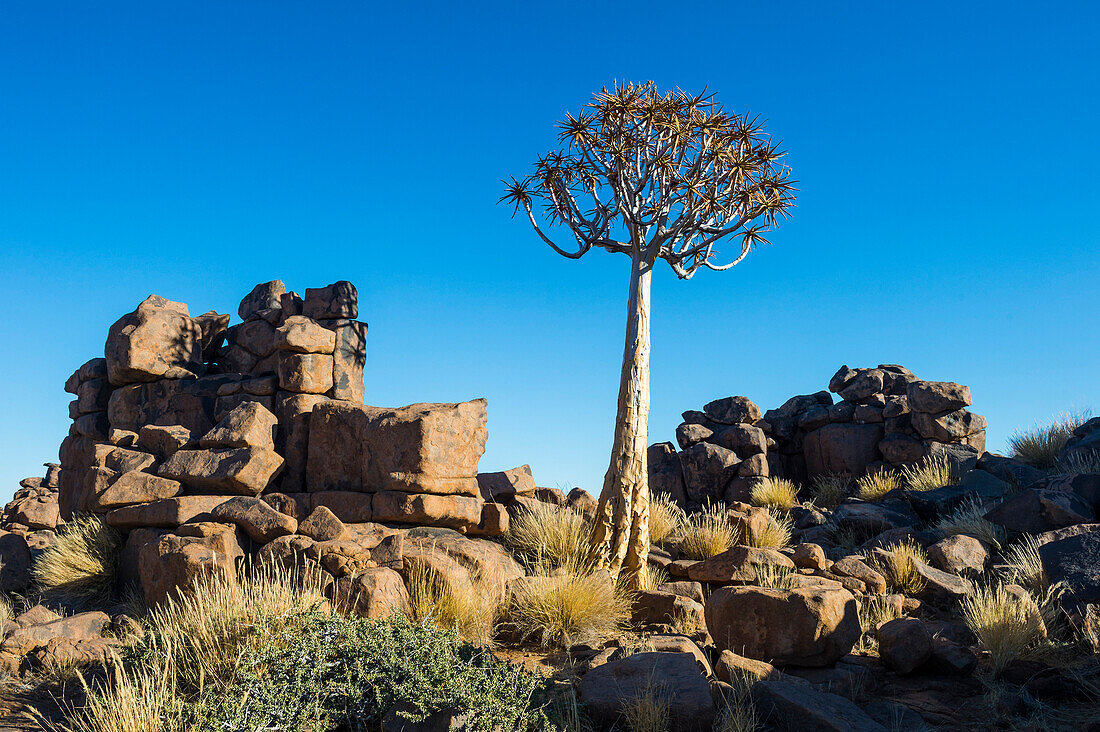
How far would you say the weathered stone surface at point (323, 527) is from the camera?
9.45 meters

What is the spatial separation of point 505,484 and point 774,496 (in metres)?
7.07

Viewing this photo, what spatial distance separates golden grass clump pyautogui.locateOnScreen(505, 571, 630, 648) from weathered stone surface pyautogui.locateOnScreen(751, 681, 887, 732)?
289 cm

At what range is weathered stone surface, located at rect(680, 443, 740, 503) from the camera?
63.0 feet

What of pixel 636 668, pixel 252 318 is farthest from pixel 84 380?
pixel 636 668

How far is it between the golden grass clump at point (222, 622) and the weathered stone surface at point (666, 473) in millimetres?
12454

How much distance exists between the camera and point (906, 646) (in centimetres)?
784

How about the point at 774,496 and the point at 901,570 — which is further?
the point at 774,496

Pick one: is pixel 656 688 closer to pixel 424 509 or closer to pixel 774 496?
pixel 424 509

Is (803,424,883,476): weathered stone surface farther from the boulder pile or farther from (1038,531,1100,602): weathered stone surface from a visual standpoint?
(1038,531,1100,602): weathered stone surface

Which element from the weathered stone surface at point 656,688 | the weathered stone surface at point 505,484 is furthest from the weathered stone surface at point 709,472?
the weathered stone surface at point 656,688

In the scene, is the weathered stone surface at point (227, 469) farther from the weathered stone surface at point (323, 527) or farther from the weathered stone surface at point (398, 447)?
the weathered stone surface at point (323, 527)

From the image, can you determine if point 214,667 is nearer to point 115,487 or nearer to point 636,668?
point 636,668

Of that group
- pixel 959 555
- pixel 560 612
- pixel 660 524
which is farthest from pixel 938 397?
pixel 560 612

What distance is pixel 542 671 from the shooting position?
7.77m
